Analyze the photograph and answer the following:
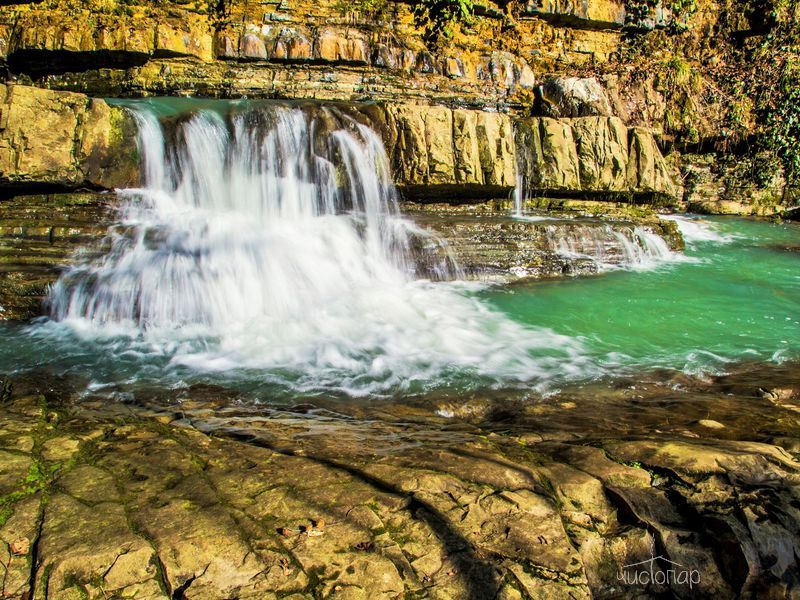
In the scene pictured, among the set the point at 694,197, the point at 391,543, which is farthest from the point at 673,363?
the point at 694,197

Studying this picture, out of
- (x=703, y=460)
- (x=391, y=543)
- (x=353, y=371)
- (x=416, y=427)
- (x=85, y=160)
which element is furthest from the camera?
(x=85, y=160)

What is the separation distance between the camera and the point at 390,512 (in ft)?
6.94

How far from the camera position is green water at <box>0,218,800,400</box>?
4.61 metres

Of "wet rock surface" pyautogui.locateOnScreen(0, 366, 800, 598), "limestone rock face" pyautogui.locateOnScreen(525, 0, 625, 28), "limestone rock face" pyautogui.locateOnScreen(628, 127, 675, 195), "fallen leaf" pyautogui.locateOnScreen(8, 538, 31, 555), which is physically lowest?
"wet rock surface" pyautogui.locateOnScreen(0, 366, 800, 598)

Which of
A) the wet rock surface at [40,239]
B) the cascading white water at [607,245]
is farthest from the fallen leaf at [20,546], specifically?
the cascading white water at [607,245]

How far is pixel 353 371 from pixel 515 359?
1.63 m

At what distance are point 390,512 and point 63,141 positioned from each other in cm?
741

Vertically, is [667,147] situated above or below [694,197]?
above

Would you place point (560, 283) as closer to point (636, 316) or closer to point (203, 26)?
point (636, 316)

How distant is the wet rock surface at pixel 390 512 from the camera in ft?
5.92

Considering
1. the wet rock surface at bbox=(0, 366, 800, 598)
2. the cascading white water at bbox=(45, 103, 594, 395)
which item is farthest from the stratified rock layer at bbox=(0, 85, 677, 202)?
the wet rock surface at bbox=(0, 366, 800, 598)

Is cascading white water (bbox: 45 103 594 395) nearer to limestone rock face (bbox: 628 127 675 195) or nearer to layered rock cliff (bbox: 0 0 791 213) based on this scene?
limestone rock face (bbox: 628 127 675 195)

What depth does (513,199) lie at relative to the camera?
387 inches

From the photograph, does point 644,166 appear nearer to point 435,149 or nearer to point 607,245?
point 607,245
